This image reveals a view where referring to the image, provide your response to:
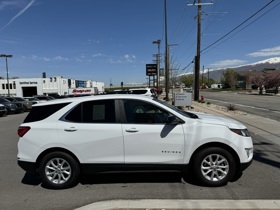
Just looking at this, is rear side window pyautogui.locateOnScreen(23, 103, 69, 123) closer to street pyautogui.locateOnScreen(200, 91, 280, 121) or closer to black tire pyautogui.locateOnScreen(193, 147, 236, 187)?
black tire pyautogui.locateOnScreen(193, 147, 236, 187)

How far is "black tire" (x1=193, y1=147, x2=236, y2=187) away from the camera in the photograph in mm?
5184

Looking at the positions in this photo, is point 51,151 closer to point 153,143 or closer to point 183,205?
point 153,143

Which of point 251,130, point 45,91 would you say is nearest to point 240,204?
point 251,130

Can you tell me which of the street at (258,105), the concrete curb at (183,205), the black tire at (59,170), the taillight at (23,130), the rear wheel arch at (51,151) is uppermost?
the taillight at (23,130)

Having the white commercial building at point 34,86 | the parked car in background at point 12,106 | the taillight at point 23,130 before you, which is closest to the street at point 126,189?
the taillight at point 23,130

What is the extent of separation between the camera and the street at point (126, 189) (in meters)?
4.80

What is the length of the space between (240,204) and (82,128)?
9.44 ft

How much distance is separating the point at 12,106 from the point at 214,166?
1019 inches

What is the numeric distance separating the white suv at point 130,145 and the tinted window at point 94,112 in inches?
0.7

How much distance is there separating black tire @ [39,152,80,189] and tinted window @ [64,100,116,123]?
A: 0.70m

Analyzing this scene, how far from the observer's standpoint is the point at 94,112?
213 inches

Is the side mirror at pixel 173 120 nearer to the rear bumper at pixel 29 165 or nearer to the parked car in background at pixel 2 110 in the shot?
the rear bumper at pixel 29 165

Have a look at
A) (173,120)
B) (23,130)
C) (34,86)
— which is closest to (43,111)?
(23,130)

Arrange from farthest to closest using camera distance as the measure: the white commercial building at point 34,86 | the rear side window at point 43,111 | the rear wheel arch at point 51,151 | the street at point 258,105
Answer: the white commercial building at point 34,86 < the street at point 258,105 < the rear side window at point 43,111 < the rear wheel arch at point 51,151
